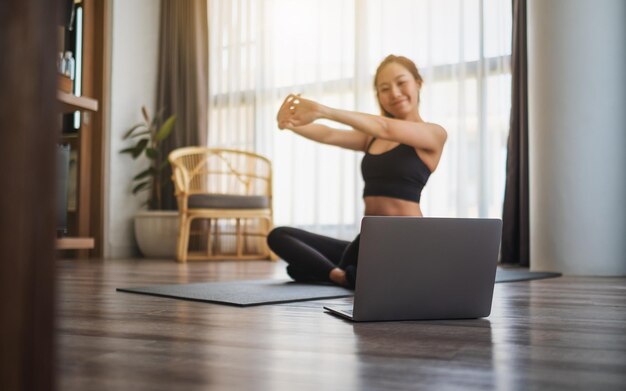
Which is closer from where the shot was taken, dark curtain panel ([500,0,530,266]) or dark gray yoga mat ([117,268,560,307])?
dark gray yoga mat ([117,268,560,307])

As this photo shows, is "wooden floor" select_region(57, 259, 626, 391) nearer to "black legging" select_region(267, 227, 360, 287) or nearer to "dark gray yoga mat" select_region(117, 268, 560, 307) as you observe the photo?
"dark gray yoga mat" select_region(117, 268, 560, 307)

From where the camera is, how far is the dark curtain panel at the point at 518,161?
3861 millimetres

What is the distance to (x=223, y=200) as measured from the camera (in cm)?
431

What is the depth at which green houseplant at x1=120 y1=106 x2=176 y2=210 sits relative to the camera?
4.91 m

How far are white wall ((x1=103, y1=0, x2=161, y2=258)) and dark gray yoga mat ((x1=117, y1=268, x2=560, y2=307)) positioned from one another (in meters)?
2.82

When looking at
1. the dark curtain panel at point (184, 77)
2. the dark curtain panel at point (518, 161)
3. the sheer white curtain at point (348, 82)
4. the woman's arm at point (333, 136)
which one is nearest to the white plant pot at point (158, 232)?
the dark curtain panel at point (184, 77)

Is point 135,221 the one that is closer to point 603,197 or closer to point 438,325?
point 603,197

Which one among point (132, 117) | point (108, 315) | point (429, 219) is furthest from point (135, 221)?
point (429, 219)

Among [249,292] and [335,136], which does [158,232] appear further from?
[249,292]

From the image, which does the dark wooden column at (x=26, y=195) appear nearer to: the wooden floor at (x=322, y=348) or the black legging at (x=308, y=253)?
the wooden floor at (x=322, y=348)

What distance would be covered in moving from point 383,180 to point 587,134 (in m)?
1.52

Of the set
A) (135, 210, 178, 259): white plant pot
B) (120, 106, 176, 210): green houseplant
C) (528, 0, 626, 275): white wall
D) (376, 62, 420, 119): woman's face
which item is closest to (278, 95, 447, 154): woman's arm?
(376, 62, 420, 119): woman's face

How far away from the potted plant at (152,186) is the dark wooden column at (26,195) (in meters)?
4.42

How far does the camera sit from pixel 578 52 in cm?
321
